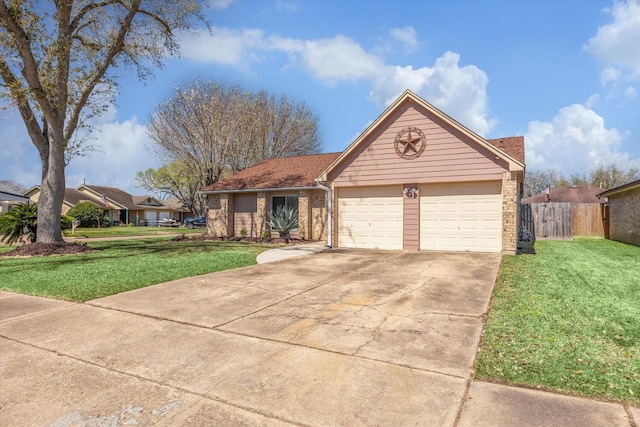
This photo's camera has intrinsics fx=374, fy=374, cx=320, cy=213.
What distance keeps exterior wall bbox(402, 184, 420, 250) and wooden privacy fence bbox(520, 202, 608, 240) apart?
23.3ft

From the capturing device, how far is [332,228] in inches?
565

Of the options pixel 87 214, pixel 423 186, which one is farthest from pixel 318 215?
pixel 87 214

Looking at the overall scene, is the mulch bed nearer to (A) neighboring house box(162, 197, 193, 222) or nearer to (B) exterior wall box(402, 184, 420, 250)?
(B) exterior wall box(402, 184, 420, 250)

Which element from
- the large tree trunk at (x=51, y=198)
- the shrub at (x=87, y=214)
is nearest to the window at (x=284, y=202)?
the large tree trunk at (x=51, y=198)

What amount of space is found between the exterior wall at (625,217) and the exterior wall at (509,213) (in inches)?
299

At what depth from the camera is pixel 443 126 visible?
482 inches

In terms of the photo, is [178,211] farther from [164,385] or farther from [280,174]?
[164,385]

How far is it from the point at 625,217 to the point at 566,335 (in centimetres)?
1645

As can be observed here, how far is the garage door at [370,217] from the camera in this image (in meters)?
13.3

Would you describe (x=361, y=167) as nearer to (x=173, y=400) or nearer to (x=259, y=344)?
(x=259, y=344)

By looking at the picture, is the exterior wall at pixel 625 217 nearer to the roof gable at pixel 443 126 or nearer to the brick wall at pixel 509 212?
the roof gable at pixel 443 126

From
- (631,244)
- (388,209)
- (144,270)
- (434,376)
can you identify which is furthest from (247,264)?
(631,244)

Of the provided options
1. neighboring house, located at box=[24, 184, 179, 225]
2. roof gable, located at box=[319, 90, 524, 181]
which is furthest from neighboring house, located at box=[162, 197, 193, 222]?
roof gable, located at box=[319, 90, 524, 181]

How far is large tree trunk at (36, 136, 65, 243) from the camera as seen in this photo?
43.2ft
